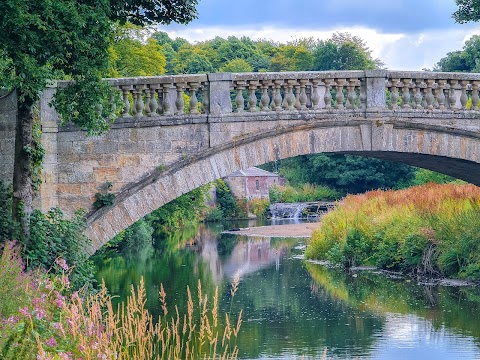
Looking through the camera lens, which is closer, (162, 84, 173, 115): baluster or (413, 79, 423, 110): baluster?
(162, 84, 173, 115): baluster

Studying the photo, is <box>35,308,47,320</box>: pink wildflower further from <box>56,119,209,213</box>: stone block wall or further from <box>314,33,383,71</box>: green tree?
<box>314,33,383,71</box>: green tree

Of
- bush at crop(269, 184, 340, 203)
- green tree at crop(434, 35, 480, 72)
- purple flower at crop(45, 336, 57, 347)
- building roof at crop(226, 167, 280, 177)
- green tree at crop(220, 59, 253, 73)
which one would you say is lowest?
bush at crop(269, 184, 340, 203)

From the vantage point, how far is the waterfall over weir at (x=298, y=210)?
5744 cm

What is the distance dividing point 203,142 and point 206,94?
2.37ft

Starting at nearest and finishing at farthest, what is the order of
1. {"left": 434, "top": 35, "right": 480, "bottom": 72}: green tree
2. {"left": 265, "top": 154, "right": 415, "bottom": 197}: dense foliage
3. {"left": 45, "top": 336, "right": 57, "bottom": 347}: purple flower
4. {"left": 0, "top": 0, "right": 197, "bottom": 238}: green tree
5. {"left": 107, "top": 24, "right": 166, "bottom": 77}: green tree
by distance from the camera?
{"left": 45, "top": 336, "right": 57, "bottom": 347}: purple flower → {"left": 0, "top": 0, "right": 197, "bottom": 238}: green tree → {"left": 107, "top": 24, "right": 166, "bottom": 77}: green tree → {"left": 265, "top": 154, "right": 415, "bottom": 197}: dense foliage → {"left": 434, "top": 35, "right": 480, "bottom": 72}: green tree

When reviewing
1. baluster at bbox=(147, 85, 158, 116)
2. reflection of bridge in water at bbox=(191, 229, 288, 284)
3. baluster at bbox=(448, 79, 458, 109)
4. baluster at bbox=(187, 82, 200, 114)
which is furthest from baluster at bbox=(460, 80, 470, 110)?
reflection of bridge in water at bbox=(191, 229, 288, 284)

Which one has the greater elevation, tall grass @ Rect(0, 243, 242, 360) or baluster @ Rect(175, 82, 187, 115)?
baluster @ Rect(175, 82, 187, 115)

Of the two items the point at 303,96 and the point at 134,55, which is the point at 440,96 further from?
the point at 134,55

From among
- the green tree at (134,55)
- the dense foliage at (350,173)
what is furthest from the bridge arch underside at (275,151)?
the dense foliage at (350,173)

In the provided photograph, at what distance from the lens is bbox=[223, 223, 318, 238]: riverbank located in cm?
4284

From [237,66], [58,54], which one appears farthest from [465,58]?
[58,54]

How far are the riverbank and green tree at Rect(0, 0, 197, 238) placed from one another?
2831cm

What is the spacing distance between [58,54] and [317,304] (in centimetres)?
1164

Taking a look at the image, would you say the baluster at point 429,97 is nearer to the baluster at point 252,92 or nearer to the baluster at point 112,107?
the baluster at point 252,92
